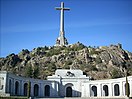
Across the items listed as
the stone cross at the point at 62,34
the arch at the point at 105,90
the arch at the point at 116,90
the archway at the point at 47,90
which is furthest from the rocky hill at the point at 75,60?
the arch at the point at 116,90

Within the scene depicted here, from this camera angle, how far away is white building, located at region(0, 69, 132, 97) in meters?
61.2

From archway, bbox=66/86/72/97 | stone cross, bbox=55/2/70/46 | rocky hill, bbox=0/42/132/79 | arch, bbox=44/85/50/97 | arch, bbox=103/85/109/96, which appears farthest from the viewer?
stone cross, bbox=55/2/70/46

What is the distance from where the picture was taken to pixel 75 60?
4082 inches

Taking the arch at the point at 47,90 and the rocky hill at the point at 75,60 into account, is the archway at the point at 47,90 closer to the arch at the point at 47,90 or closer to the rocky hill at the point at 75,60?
the arch at the point at 47,90

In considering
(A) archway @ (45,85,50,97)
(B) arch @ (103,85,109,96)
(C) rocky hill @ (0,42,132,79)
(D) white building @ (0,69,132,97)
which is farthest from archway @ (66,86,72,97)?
(C) rocky hill @ (0,42,132,79)

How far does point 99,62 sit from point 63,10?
27902 millimetres

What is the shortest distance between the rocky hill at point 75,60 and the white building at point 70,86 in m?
20.1

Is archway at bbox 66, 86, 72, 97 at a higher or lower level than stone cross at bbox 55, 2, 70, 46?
lower

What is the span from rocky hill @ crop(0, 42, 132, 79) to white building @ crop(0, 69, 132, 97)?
20108 mm

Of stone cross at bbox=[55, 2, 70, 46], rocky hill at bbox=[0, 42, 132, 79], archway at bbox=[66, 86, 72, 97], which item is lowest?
archway at bbox=[66, 86, 72, 97]

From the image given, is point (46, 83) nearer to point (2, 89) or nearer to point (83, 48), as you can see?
point (2, 89)

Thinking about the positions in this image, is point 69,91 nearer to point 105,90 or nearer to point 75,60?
point 105,90

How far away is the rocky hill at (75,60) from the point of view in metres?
97.0

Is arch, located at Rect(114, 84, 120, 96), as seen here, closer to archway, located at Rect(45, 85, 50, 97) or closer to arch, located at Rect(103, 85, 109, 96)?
arch, located at Rect(103, 85, 109, 96)
